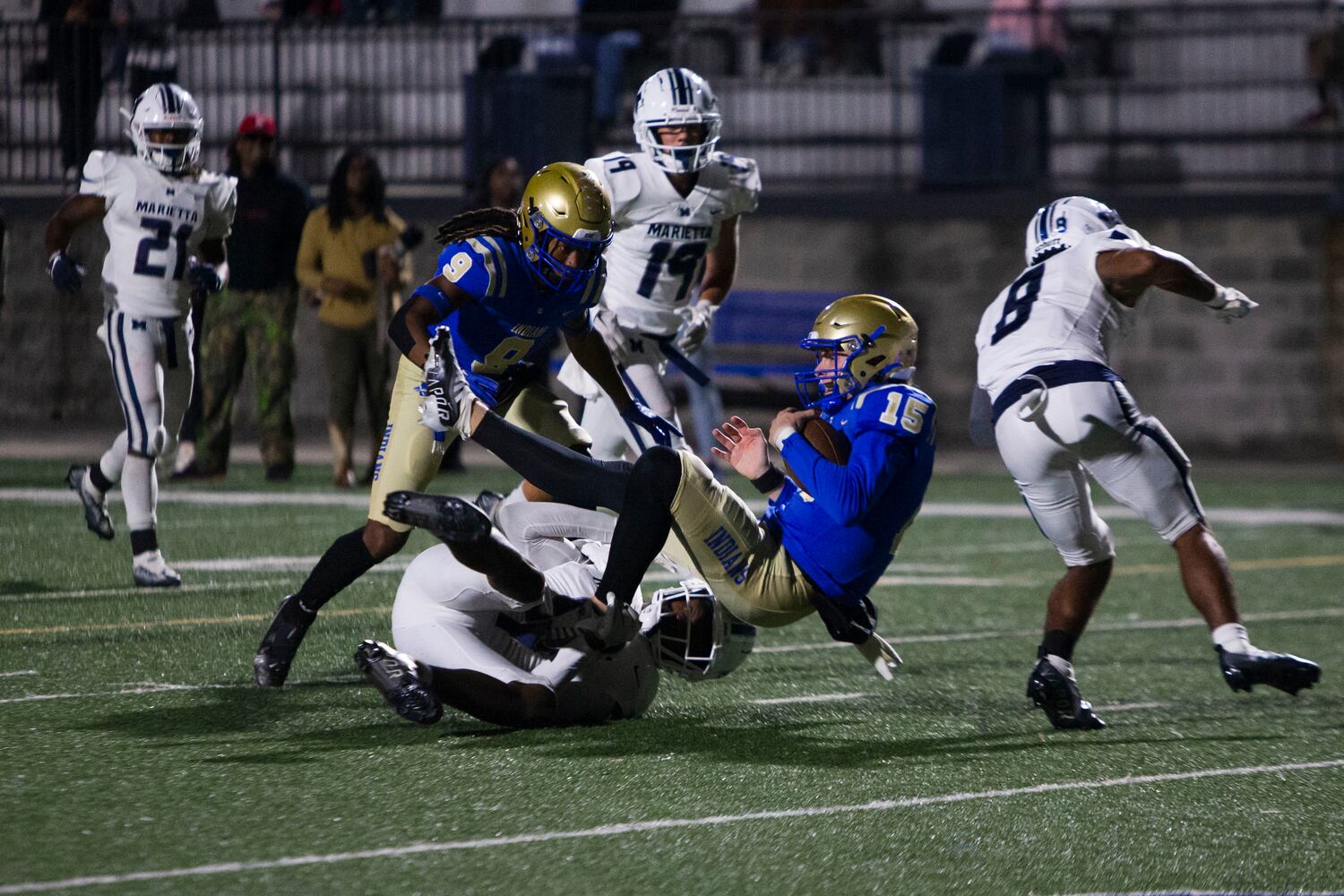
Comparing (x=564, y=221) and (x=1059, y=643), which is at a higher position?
(x=564, y=221)

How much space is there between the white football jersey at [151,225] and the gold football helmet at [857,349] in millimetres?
3677

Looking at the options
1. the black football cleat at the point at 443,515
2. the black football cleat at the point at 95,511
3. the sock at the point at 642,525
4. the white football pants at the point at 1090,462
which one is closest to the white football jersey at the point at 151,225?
the black football cleat at the point at 95,511

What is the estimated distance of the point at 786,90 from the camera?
51.1 ft

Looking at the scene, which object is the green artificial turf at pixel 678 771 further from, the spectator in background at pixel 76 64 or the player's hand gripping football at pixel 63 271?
the spectator in background at pixel 76 64

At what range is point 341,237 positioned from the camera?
1177 centimetres

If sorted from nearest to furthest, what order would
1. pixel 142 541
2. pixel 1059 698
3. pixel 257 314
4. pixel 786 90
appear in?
pixel 1059 698 < pixel 142 541 < pixel 257 314 < pixel 786 90

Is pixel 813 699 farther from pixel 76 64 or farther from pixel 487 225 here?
pixel 76 64

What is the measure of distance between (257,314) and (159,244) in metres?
3.93

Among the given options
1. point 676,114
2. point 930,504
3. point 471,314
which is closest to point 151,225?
point 676,114

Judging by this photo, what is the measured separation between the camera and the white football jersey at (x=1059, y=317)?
18.4 ft

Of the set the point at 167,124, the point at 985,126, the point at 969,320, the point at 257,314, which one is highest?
the point at 985,126

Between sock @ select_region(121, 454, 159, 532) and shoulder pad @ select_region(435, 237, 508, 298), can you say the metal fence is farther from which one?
shoulder pad @ select_region(435, 237, 508, 298)

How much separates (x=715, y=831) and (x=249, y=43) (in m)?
12.7

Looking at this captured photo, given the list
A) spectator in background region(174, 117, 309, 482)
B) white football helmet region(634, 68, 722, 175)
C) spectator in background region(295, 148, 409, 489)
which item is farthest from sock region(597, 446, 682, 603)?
spectator in background region(174, 117, 309, 482)
